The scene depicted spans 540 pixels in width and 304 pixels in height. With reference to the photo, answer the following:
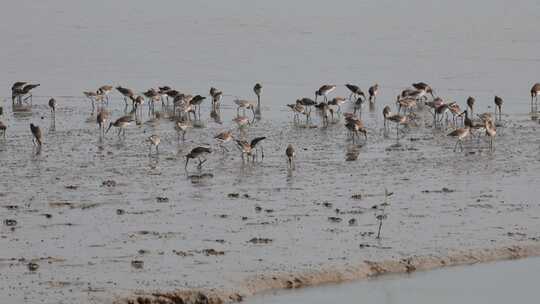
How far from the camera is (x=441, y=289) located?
1392 centimetres

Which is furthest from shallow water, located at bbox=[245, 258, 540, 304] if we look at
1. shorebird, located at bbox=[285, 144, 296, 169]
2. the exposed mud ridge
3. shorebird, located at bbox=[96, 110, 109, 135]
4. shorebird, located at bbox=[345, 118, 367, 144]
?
shorebird, located at bbox=[96, 110, 109, 135]

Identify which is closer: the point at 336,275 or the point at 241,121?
the point at 336,275

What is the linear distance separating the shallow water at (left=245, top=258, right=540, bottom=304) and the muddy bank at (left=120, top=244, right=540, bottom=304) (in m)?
0.13

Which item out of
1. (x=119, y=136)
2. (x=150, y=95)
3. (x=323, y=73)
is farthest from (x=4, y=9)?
(x=119, y=136)

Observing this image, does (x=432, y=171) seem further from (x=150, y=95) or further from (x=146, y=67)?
(x=146, y=67)

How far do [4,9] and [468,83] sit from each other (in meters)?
26.8

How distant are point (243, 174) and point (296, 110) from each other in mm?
5997

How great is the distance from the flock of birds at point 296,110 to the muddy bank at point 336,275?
21.6ft

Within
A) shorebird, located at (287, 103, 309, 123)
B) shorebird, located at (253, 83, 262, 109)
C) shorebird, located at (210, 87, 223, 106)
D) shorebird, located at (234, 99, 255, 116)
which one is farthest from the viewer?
shorebird, located at (253, 83, 262, 109)

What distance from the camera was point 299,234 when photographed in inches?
611

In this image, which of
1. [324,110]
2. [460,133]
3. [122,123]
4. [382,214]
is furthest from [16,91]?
[382,214]

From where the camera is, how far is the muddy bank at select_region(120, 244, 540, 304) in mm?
12875

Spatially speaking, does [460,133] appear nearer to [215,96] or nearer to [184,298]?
[215,96]

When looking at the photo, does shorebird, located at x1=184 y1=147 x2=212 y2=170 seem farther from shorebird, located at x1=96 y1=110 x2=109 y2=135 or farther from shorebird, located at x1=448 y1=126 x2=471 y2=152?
shorebird, located at x1=448 y1=126 x2=471 y2=152
